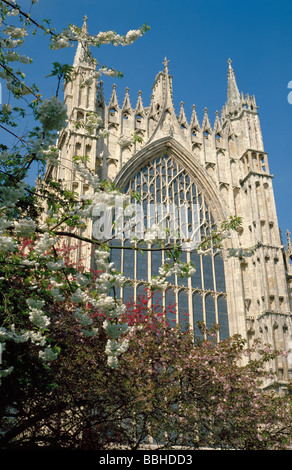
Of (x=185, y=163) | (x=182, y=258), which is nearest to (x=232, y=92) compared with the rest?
(x=185, y=163)

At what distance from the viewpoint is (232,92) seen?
3006 cm

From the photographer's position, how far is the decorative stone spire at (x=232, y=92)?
29202 mm

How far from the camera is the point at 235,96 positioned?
2970 cm

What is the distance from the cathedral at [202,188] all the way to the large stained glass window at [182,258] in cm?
5

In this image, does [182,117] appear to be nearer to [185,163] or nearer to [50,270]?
[185,163]

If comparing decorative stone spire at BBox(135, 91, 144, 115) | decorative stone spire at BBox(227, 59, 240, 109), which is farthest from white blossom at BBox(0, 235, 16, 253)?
decorative stone spire at BBox(227, 59, 240, 109)

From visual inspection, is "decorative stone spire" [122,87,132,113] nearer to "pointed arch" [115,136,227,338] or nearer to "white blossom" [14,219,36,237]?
"pointed arch" [115,136,227,338]

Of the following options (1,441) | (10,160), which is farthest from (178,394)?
(10,160)

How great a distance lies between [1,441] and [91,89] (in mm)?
17644

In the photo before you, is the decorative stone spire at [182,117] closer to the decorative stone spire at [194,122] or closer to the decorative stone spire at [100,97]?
the decorative stone spire at [194,122]

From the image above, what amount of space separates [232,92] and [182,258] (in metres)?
12.8

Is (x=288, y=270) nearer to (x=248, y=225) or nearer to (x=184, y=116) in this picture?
(x=248, y=225)

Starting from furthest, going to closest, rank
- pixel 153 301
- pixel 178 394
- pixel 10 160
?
1. pixel 153 301
2. pixel 178 394
3. pixel 10 160

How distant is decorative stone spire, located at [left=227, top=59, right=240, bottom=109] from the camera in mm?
29202
